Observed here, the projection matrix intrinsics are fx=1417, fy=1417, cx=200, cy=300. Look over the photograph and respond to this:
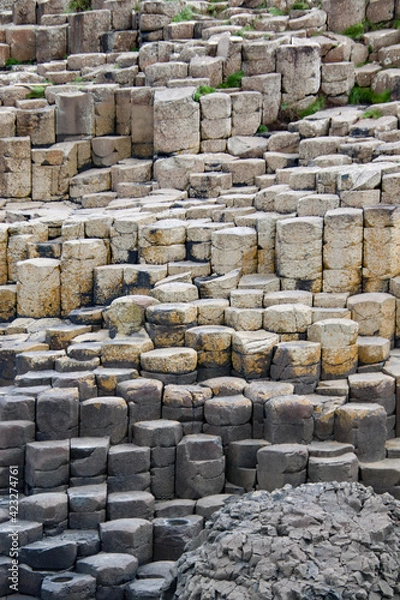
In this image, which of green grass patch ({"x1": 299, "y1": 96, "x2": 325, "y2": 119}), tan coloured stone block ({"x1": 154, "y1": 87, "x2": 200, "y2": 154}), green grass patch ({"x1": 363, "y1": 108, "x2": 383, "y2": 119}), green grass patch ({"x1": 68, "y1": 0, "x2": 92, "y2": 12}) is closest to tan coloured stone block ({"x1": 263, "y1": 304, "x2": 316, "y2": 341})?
tan coloured stone block ({"x1": 154, "y1": 87, "x2": 200, "y2": 154})

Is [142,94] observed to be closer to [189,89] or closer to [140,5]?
[189,89]

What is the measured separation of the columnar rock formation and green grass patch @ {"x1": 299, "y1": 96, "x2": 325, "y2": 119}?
47 millimetres

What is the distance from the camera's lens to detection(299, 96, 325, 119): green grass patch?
33375 millimetres

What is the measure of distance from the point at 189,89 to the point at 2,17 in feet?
33.9

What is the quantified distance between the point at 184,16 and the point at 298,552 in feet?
65.2

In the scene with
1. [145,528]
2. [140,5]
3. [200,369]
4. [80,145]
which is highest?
[140,5]

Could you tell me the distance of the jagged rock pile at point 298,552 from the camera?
64.8ft

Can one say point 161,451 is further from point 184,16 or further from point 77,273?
point 184,16

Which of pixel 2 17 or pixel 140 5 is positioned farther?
pixel 2 17

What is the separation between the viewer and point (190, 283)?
2714 cm

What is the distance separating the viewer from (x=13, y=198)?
33188mm

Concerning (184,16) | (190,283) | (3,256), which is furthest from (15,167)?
(190,283)

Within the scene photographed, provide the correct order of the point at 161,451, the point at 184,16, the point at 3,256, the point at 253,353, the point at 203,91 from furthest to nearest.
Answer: the point at 184,16
the point at 203,91
the point at 3,256
the point at 253,353
the point at 161,451

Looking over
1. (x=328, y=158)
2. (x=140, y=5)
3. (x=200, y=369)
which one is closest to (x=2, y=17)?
(x=140, y=5)
